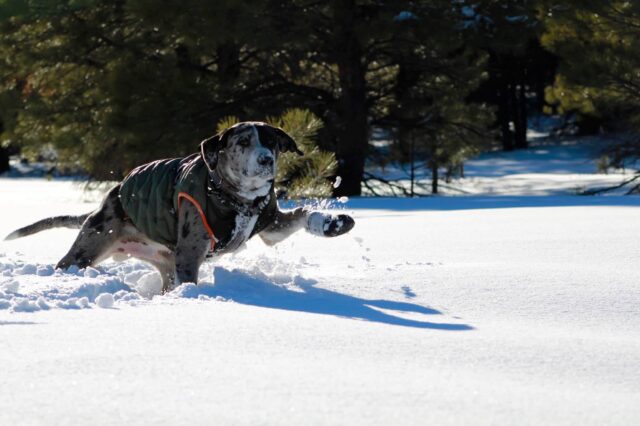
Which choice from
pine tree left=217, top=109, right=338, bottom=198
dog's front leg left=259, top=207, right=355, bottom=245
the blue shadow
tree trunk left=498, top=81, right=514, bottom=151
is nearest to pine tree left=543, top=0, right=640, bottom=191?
the blue shadow

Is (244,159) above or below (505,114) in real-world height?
below

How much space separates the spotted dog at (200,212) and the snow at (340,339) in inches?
7.4

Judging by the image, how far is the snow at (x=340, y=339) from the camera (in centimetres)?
246

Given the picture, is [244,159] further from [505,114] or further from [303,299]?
[505,114]

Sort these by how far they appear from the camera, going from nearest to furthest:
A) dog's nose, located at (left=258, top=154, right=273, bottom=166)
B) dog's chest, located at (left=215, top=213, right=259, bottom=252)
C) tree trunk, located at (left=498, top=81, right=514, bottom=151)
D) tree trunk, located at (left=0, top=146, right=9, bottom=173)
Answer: dog's nose, located at (left=258, top=154, right=273, bottom=166)
dog's chest, located at (left=215, top=213, right=259, bottom=252)
tree trunk, located at (left=498, top=81, right=514, bottom=151)
tree trunk, located at (left=0, top=146, right=9, bottom=173)

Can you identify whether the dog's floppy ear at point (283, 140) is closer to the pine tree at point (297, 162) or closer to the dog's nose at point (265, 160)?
the dog's nose at point (265, 160)

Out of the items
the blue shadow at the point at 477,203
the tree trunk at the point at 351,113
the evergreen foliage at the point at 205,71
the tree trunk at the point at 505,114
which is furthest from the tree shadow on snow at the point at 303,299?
the tree trunk at the point at 505,114

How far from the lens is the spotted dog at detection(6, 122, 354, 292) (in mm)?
4969

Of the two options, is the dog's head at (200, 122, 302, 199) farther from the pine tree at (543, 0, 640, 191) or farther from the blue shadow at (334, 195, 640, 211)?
the pine tree at (543, 0, 640, 191)

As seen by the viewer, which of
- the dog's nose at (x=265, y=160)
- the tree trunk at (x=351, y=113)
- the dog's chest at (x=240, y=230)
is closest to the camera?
the dog's nose at (x=265, y=160)

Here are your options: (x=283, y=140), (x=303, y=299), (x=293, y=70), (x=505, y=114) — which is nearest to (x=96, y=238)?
(x=283, y=140)

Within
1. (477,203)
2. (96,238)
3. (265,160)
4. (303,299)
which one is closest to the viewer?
(303,299)

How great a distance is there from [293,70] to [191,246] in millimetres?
10475

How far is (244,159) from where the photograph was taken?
4945 millimetres
